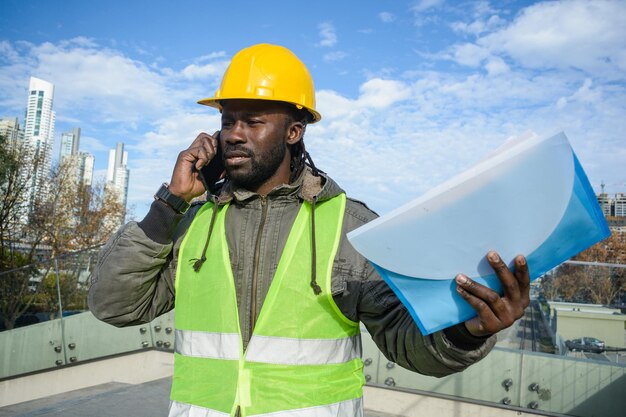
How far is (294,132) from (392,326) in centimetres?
107

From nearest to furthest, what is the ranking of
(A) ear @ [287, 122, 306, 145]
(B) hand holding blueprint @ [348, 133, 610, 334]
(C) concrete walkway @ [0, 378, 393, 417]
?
(B) hand holding blueprint @ [348, 133, 610, 334]
(A) ear @ [287, 122, 306, 145]
(C) concrete walkway @ [0, 378, 393, 417]

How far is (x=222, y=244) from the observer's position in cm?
215

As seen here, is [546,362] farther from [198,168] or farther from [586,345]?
[198,168]

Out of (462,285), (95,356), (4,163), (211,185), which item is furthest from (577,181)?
(4,163)

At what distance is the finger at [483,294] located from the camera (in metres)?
1.37

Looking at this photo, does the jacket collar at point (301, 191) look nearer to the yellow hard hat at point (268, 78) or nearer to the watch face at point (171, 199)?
A: the watch face at point (171, 199)

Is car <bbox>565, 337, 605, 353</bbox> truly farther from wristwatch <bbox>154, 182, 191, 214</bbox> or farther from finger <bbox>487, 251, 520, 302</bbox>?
wristwatch <bbox>154, 182, 191, 214</bbox>

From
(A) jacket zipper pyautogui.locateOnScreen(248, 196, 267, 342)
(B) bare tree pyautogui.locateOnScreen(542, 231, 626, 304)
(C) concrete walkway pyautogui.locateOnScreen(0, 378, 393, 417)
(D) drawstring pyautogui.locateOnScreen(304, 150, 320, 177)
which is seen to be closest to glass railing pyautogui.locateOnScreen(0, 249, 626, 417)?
(B) bare tree pyautogui.locateOnScreen(542, 231, 626, 304)

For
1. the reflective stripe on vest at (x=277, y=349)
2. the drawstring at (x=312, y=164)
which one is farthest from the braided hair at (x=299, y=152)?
the reflective stripe on vest at (x=277, y=349)

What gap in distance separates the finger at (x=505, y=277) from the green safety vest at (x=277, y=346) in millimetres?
758

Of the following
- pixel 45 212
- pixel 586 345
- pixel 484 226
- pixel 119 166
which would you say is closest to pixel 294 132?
pixel 484 226

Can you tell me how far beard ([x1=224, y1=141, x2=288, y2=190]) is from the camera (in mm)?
2252

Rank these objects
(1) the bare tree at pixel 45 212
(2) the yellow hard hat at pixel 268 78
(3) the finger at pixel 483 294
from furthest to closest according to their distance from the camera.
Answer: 1. (1) the bare tree at pixel 45 212
2. (2) the yellow hard hat at pixel 268 78
3. (3) the finger at pixel 483 294

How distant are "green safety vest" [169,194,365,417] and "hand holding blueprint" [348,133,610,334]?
0.60 meters
